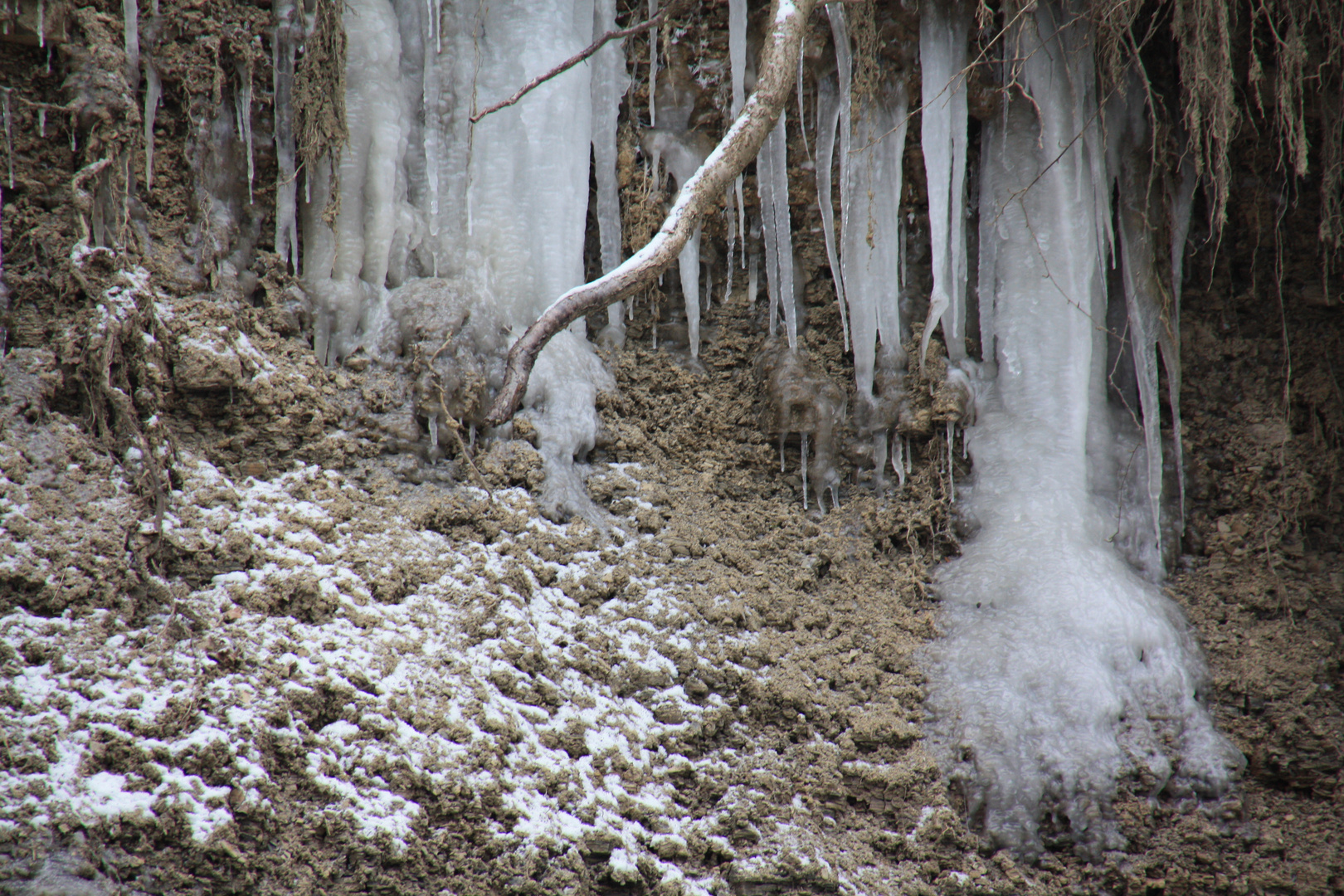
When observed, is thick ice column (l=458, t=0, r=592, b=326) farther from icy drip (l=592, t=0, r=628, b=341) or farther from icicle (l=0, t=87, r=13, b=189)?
icicle (l=0, t=87, r=13, b=189)

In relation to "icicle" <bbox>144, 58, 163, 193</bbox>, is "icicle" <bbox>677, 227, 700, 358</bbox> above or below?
below

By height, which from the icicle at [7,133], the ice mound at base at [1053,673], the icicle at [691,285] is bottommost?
the ice mound at base at [1053,673]

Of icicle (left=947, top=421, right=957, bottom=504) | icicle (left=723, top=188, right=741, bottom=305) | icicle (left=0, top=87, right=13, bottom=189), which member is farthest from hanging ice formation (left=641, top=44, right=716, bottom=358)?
icicle (left=0, top=87, right=13, bottom=189)

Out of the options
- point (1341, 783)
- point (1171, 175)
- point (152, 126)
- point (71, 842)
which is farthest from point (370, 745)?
point (1171, 175)

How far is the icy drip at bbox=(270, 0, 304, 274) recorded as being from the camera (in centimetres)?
292

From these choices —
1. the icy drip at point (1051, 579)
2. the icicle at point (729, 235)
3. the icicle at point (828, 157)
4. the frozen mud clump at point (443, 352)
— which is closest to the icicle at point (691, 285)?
the icicle at point (729, 235)

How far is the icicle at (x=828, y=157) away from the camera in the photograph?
336cm

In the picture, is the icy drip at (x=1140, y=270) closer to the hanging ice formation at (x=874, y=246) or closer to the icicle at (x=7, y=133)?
the hanging ice formation at (x=874, y=246)

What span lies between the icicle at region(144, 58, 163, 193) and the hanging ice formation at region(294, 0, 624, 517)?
476 mm

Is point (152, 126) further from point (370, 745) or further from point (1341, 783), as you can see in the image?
point (1341, 783)

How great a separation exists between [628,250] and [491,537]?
143 cm

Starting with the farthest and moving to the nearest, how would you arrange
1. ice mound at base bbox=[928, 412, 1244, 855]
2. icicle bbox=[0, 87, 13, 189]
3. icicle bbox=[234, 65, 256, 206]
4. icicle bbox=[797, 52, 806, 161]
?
1. icicle bbox=[797, 52, 806, 161]
2. icicle bbox=[234, 65, 256, 206]
3. ice mound at base bbox=[928, 412, 1244, 855]
4. icicle bbox=[0, 87, 13, 189]

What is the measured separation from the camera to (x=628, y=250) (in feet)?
11.9

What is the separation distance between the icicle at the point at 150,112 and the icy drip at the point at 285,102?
36cm
